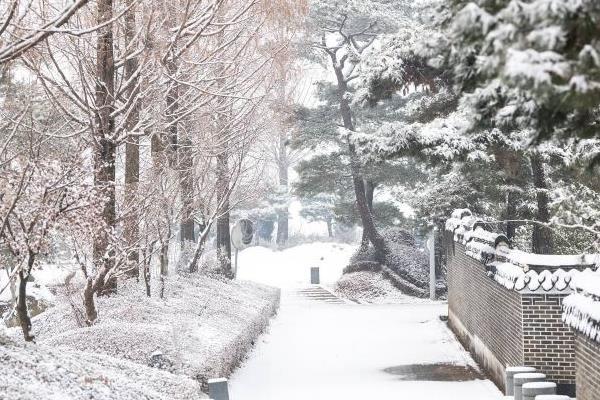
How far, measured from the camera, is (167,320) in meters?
13.1

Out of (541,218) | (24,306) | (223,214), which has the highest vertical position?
(223,214)

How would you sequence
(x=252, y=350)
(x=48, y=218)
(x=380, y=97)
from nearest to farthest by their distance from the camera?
(x=48, y=218) < (x=380, y=97) < (x=252, y=350)

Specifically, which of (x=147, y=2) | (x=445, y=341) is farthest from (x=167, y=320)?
(x=445, y=341)

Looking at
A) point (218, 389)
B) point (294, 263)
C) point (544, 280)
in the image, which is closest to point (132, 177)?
point (218, 389)

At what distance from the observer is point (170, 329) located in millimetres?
12000

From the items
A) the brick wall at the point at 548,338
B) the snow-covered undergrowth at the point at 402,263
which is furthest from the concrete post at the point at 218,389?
the snow-covered undergrowth at the point at 402,263

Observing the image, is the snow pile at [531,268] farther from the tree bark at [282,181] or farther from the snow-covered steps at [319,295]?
the tree bark at [282,181]

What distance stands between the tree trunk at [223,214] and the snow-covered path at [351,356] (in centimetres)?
288

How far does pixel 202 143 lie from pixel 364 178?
47.4 feet

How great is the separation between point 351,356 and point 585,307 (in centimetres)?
912

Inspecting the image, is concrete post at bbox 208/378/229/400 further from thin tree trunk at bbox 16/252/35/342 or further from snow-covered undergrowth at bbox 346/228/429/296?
snow-covered undergrowth at bbox 346/228/429/296

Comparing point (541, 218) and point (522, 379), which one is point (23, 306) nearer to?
point (522, 379)

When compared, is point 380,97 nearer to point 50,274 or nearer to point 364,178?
point 364,178

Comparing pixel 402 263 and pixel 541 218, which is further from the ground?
pixel 541 218
